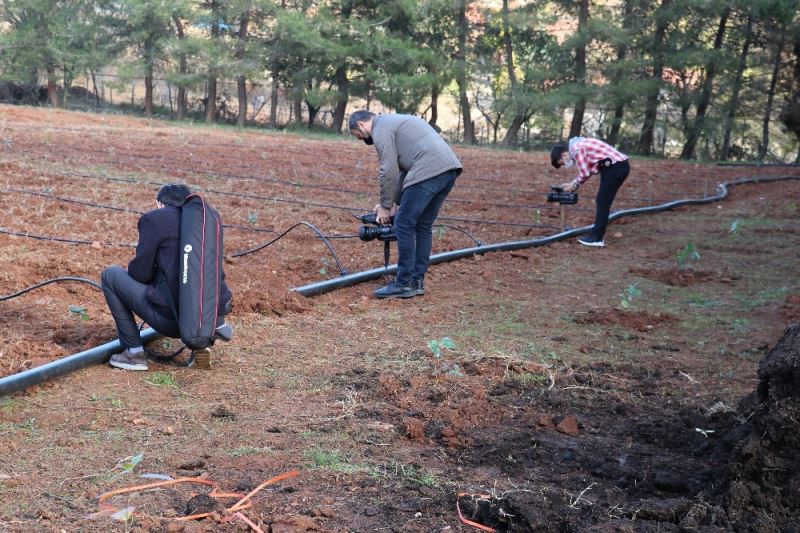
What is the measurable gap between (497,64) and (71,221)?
24964mm

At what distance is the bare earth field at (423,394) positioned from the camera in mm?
3262

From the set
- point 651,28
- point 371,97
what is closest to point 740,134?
point 651,28

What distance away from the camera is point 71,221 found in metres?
9.16

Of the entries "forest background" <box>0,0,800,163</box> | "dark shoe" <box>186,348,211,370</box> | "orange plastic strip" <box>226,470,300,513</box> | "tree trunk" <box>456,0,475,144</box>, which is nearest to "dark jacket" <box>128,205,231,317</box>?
"dark shoe" <box>186,348,211,370</box>

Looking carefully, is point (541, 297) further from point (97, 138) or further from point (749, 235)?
point (97, 138)

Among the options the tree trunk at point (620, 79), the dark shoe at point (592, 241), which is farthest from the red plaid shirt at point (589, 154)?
the tree trunk at point (620, 79)

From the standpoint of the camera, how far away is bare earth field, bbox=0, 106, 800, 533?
3262mm

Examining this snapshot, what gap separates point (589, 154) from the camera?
9531mm

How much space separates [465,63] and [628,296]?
23.9 metres

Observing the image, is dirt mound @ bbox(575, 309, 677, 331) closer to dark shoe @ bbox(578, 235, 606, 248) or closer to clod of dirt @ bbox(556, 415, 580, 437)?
clod of dirt @ bbox(556, 415, 580, 437)

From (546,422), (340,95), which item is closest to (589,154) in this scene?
(546,422)

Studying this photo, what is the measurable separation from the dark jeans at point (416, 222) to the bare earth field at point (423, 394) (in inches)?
11.2

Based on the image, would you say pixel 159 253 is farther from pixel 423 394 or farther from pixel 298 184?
pixel 298 184

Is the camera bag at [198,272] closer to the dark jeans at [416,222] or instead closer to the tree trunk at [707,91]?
the dark jeans at [416,222]
